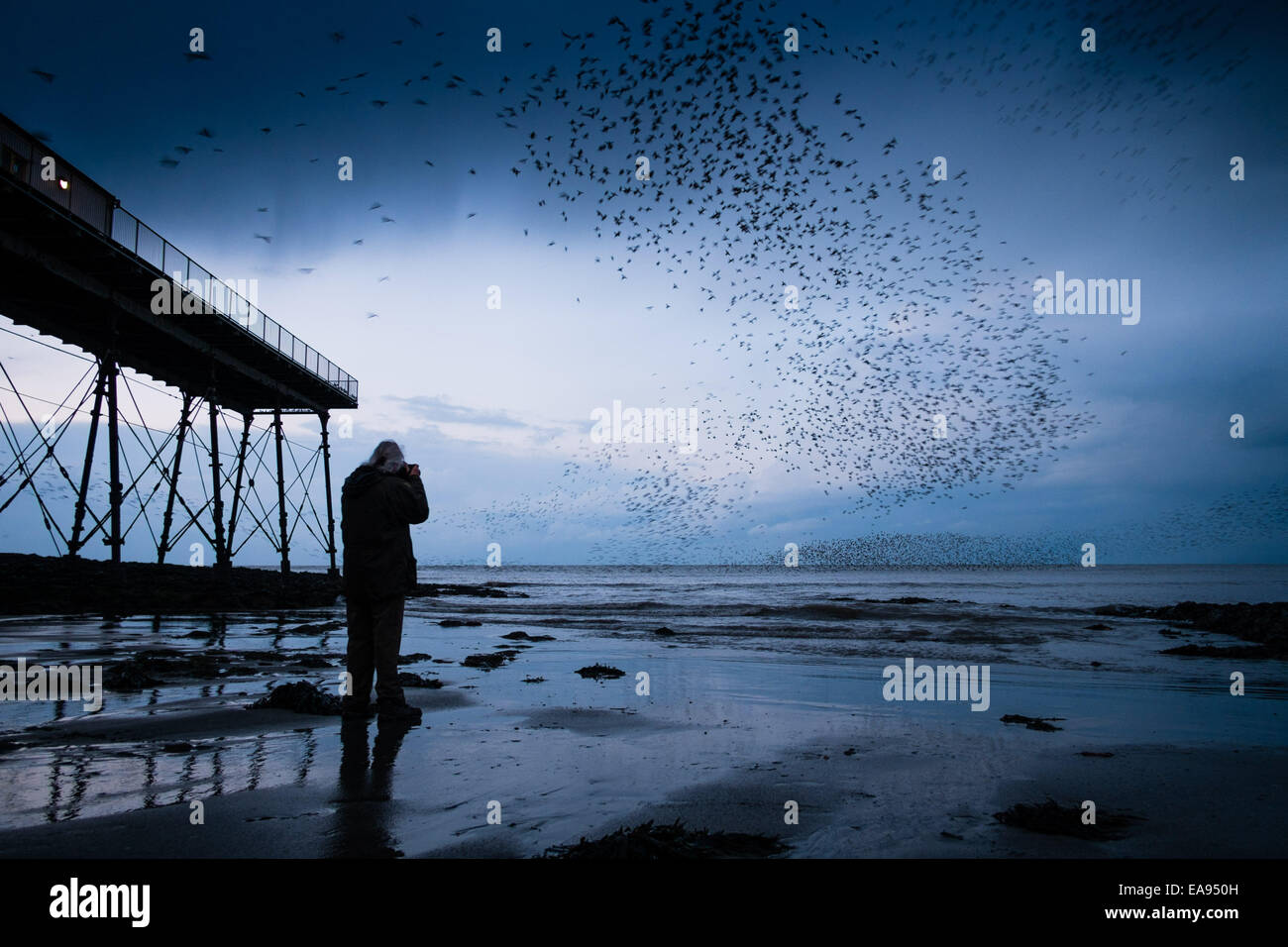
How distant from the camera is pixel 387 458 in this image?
5.81 meters

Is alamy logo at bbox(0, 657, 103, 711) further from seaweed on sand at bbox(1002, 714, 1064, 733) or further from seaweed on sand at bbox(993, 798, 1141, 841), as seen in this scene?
seaweed on sand at bbox(1002, 714, 1064, 733)

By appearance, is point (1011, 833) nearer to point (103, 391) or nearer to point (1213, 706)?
point (1213, 706)

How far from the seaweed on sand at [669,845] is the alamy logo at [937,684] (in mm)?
4386

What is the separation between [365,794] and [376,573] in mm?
2353

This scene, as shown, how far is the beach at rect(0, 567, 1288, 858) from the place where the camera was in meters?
2.88

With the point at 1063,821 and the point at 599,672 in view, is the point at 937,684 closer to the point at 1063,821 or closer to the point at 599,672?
the point at 599,672

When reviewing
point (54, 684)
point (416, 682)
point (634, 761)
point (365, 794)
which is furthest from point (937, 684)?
point (54, 684)

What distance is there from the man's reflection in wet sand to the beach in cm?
2

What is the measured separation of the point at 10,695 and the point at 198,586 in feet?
54.0
